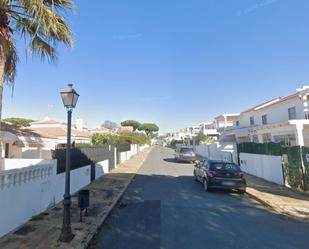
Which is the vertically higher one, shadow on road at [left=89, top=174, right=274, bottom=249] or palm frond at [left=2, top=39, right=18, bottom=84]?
palm frond at [left=2, top=39, right=18, bottom=84]

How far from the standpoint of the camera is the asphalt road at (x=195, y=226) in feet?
21.2

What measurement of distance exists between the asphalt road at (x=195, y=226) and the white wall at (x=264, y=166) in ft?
14.3

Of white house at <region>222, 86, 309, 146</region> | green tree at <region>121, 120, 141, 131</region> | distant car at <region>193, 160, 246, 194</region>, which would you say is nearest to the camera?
distant car at <region>193, 160, 246, 194</region>

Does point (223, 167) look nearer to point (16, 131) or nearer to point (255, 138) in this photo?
point (16, 131)

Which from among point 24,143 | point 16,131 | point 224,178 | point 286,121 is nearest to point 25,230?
point 224,178

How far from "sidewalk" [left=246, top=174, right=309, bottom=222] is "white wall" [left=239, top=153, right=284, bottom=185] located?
1.99 ft

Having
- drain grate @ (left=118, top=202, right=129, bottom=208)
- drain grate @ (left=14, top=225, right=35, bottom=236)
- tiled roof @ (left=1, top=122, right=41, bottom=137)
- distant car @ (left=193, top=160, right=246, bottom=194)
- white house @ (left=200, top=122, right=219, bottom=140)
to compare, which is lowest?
drain grate @ (left=118, top=202, right=129, bottom=208)

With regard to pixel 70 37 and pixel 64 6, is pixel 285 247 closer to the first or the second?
pixel 70 37

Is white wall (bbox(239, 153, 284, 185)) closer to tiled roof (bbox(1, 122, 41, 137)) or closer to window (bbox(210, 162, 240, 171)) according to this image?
window (bbox(210, 162, 240, 171))

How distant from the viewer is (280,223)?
834cm

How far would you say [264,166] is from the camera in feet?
56.7

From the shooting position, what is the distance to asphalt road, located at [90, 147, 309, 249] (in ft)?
21.2

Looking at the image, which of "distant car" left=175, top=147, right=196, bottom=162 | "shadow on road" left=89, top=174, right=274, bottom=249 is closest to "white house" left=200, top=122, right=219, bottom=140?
"distant car" left=175, top=147, right=196, bottom=162

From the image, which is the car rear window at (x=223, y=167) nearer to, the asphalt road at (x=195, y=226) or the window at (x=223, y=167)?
the window at (x=223, y=167)
